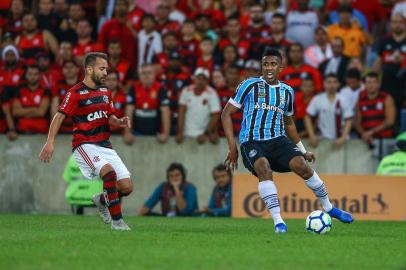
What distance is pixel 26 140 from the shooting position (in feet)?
64.7

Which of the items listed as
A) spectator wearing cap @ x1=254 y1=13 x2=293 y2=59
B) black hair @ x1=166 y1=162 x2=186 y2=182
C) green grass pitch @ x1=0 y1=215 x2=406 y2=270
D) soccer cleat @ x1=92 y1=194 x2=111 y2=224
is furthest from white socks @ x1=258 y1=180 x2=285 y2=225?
spectator wearing cap @ x1=254 y1=13 x2=293 y2=59

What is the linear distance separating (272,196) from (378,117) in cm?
723

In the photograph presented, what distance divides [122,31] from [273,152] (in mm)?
9182

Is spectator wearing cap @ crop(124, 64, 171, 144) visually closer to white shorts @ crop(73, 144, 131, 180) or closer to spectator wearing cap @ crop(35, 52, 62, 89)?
spectator wearing cap @ crop(35, 52, 62, 89)

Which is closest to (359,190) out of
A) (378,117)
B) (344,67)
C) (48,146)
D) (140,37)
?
(378,117)

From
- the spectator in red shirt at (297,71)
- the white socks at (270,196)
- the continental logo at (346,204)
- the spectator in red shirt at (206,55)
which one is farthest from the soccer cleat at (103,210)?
the spectator in red shirt at (206,55)

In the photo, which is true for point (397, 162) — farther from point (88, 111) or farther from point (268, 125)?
point (88, 111)

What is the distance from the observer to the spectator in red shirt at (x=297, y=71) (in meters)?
19.7

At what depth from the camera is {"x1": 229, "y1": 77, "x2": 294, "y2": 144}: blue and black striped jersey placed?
12.9 metres

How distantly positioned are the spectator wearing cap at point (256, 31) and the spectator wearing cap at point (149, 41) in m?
1.65

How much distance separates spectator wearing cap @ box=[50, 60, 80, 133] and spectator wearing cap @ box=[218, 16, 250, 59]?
2861mm

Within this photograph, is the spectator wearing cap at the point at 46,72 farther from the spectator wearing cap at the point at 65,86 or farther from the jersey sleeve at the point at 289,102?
the jersey sleeve at the point at 289,102

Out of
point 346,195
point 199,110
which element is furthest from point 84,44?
point 346,195

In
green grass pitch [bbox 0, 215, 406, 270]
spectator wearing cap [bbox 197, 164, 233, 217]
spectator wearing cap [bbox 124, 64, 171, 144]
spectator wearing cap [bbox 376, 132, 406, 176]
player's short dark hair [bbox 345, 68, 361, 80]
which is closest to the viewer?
green grass pitch [bbox 0, 215, 406, 270]
